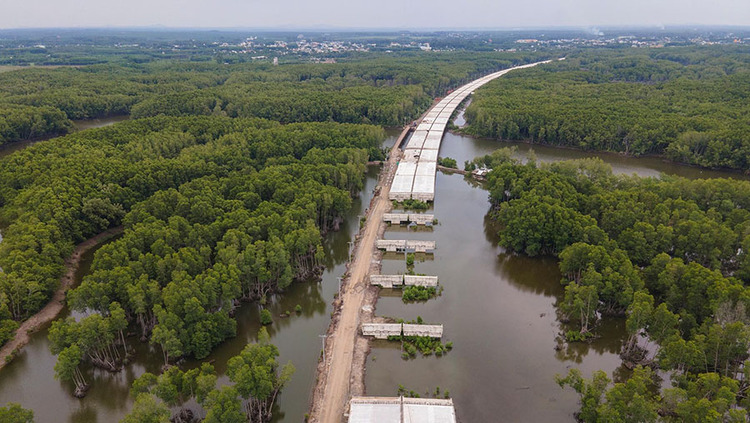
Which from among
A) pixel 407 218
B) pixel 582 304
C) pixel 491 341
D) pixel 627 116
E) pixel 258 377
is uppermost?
pixel 627 116

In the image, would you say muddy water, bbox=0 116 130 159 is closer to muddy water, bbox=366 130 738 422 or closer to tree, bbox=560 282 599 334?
muddy water, bbox=366 130 738 422

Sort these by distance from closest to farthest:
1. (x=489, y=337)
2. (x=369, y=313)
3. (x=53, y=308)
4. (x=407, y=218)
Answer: (x=489, y=337)
(x=369, y=313)
(x=53, y=308)
(x=407, y=218)

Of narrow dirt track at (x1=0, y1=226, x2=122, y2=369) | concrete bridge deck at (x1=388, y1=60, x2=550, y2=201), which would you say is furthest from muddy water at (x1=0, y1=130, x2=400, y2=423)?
concrete bridge deck at (x1=388, y1=60, x2=550, y2=201)

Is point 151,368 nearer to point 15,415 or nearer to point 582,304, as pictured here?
point 15,415

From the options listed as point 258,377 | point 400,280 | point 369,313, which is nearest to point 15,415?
point 258,377

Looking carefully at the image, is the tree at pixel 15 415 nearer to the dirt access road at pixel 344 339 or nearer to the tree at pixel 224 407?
the tree at pixel 224 407

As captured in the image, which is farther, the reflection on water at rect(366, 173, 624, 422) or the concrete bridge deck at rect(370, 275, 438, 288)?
the concrete bridge deck at rect(370, 275, 438, 288)
